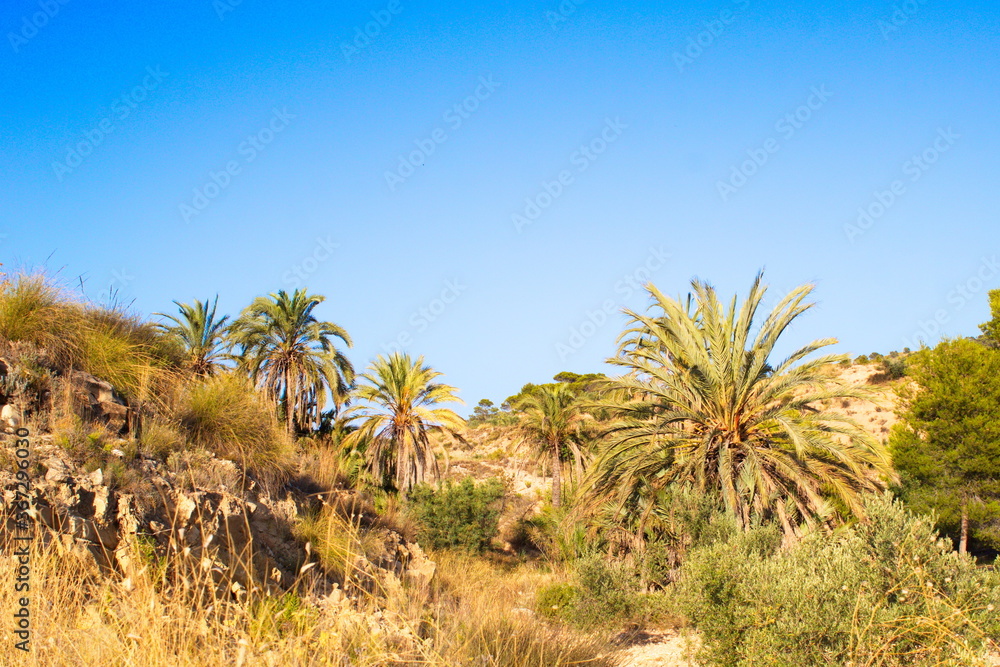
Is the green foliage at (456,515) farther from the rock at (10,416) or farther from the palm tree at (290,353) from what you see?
the rock at (10,416)

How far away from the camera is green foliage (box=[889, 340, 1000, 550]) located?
2220 cm

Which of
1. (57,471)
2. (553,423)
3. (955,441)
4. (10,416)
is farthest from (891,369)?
(10,416)

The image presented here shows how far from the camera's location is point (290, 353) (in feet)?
78.0

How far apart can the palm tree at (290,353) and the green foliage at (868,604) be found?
732 inches

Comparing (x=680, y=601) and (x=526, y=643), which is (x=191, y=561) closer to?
(x=526, y=643)

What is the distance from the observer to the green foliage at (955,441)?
22203 mm

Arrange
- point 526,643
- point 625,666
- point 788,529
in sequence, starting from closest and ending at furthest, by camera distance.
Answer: point 526,643, point 625,666, point 788,529

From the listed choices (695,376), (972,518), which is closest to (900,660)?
(695,376)

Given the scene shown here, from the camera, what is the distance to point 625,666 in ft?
22.0

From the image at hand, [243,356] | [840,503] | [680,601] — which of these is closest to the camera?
[680,601]

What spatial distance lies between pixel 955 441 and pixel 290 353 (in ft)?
77.5

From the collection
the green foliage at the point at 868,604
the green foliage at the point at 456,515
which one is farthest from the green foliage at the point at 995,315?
the green foliage at the point at 868,604

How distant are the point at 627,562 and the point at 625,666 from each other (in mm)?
7876

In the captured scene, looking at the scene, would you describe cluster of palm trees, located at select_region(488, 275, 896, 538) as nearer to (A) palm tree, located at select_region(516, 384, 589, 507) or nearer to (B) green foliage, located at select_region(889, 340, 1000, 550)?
(B) green foliage, located at select_region(889, 340, 1000, 550)
